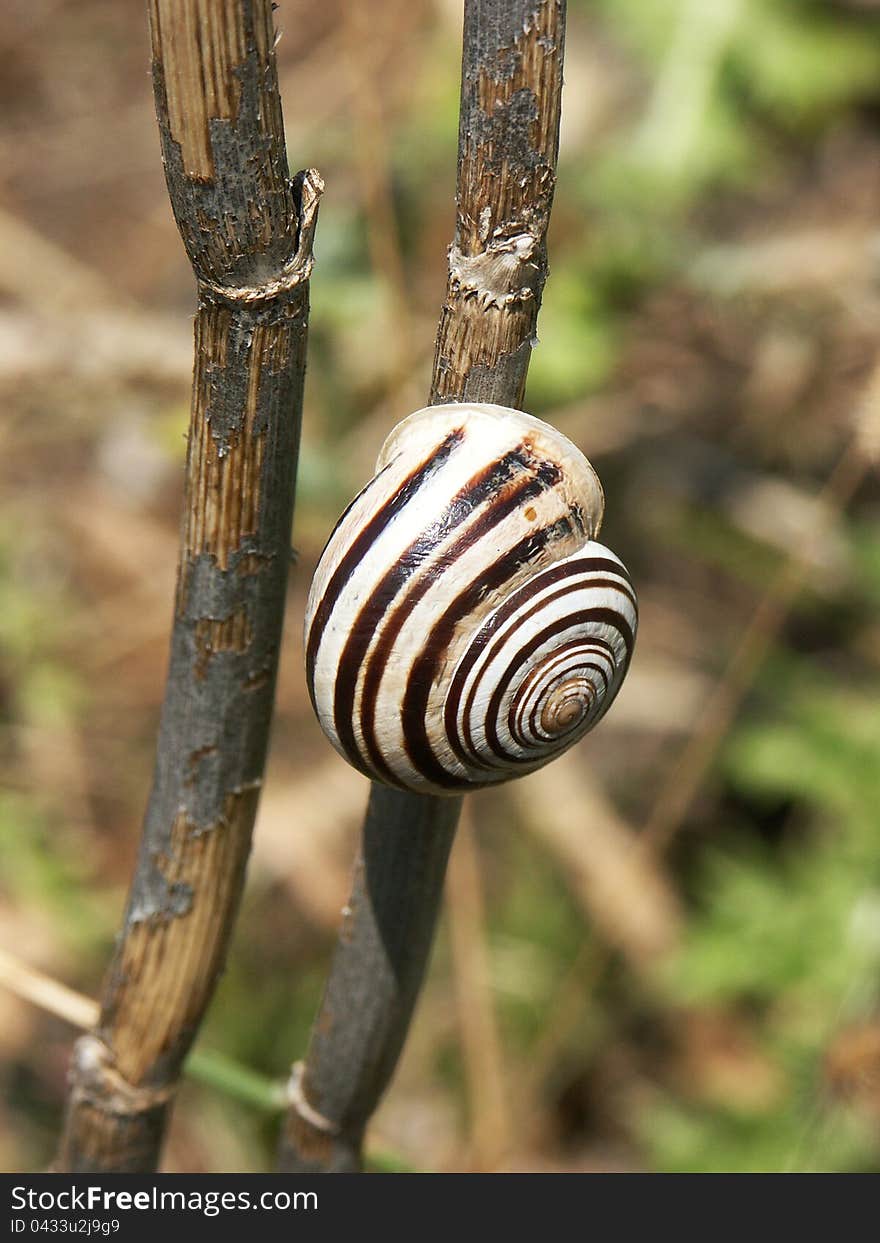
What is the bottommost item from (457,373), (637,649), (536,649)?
(637,649)

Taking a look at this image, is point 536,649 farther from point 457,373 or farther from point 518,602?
point 457,373

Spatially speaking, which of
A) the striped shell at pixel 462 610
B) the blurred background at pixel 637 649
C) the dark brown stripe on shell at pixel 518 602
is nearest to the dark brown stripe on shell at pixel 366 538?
the striped shell at pixel 462 610

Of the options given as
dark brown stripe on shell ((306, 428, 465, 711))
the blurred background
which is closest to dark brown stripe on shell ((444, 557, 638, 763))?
dark brown stripe on shell ((306, 428, 465, 711))

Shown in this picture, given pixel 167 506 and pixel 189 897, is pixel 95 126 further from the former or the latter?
pixel 189 897

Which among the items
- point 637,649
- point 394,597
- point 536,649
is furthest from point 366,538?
point 637,649

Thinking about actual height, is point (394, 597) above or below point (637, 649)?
above

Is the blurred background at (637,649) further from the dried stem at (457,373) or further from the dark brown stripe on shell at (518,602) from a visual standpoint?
the dark brown stripe on shell at (518,602)

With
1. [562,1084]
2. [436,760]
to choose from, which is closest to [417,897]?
[436,760]
